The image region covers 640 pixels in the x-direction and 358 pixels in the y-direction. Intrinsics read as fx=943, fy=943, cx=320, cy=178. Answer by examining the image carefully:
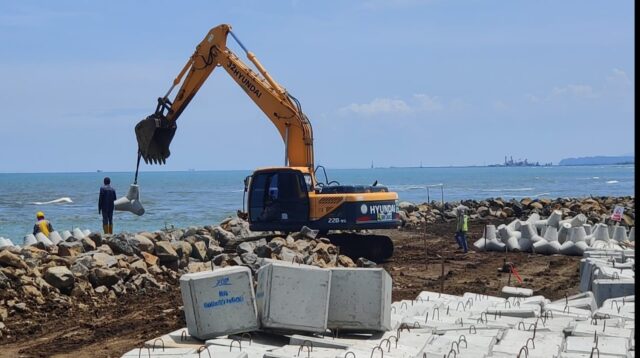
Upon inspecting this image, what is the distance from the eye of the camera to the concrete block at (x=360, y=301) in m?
8.52

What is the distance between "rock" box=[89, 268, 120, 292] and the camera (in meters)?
12.8

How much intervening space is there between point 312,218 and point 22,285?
622cm

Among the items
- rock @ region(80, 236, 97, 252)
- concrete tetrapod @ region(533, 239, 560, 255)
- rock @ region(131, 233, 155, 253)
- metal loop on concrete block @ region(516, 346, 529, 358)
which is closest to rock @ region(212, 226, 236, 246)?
rock @ region(131, 233, 155, 253)

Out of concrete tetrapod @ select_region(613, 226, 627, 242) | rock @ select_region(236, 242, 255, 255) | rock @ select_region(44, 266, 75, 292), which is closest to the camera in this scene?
rock @ select_region(44, 266, 75, 292)

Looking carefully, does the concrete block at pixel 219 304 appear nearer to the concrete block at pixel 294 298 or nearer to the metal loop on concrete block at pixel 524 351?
the concrete block at pixel 294 298

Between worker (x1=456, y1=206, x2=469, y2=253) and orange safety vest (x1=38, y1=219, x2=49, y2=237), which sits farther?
orange safety vest (x1=38, y1=219, x2=49, y2=237)

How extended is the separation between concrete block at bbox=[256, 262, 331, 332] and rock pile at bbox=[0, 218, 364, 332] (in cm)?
291

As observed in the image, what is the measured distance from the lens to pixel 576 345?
7359mm

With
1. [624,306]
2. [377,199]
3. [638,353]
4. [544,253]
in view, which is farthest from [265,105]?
[638,353]

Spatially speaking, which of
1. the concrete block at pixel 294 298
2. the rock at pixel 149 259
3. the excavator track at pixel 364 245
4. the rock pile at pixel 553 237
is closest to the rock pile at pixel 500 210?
the rock pile at pixel 553 237

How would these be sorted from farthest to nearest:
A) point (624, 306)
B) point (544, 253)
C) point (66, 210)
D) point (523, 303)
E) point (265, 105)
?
point (66, 210) → point (544, 253) → point (265, 105) → point (523, 303) → point (624, 306)

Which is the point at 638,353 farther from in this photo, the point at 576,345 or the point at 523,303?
the point at 523,303

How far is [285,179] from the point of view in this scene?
1692 cm

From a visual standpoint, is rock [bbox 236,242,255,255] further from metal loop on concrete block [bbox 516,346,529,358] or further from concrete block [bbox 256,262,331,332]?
metal loop on concrete block [bbox 516,346,529,358]
